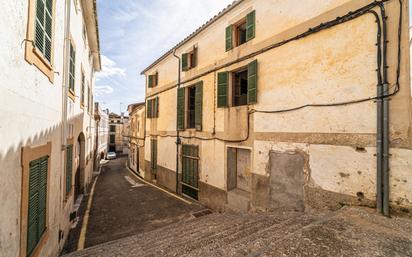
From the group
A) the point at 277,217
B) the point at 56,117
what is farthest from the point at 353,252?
the point at 56,117

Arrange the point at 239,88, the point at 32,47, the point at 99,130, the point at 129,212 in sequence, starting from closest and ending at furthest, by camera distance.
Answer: the point at 32,47, the point at 239,88, the point at 129,212, the point at 99,130

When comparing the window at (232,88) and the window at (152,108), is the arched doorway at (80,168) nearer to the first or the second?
the window at (152,108)

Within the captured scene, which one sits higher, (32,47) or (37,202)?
(32,47)

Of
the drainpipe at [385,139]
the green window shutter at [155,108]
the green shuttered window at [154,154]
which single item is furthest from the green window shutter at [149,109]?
the drainpipe at [385,139]

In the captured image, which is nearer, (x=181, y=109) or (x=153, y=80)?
(x=181, y=109)

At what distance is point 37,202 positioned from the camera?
140 inches

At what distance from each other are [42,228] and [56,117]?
2.42 m

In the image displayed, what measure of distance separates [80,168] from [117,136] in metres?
35.9

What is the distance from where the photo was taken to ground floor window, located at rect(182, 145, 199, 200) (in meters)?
10.0

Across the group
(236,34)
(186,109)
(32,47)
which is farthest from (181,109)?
(32,47)

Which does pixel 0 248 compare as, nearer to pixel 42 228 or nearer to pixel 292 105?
pixel 42 228

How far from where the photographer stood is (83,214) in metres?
8.59

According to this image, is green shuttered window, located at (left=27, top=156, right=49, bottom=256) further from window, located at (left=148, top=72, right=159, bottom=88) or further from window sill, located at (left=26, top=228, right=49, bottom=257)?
window, located at (left=148, top=72, right=159, bottom=88)

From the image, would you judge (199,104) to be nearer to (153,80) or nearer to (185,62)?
(185,62)
